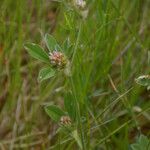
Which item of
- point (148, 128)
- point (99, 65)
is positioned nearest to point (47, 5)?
point (99, 65)

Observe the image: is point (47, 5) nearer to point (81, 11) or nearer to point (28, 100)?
point (28, 100)

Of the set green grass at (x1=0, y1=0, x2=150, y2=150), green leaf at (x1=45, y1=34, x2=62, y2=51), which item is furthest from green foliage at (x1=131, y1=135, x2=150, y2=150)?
green leaf at (x1=45, y1=34, x2=62, y2=51)

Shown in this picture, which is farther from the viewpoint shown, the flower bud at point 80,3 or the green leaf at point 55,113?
the green leaf at point 55,113

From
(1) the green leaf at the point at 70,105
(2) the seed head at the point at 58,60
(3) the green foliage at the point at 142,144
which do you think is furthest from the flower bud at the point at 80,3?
(3) the green foliage at the point at 142,144

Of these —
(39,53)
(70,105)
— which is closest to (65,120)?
(70,105)

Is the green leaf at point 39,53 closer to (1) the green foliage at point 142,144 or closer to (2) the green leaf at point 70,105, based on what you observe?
(2) the green leaf at point 70,105

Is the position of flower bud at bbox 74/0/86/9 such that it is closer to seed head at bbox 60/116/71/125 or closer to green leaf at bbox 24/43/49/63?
green leaf at bbox 24/43/49/63
